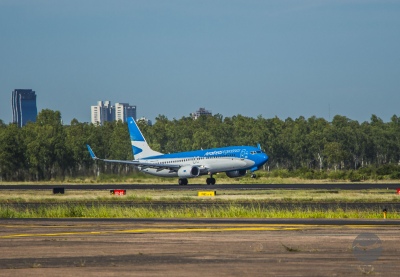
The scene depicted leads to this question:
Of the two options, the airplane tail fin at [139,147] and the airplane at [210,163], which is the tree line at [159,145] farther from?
the airplane at [210,163]

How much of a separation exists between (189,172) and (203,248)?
6643 centimetres

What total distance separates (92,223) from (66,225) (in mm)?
1305

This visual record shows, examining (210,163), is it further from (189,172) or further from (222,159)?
(189,172)

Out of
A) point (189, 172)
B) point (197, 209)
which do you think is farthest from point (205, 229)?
point (189, 172)

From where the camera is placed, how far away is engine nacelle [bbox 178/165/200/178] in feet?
303

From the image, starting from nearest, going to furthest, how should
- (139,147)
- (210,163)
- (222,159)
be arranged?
(222,159), (210,163), (139,147)

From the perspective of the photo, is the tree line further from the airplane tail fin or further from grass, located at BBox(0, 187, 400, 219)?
grass, located at BBox(0, 187, 400, 219)

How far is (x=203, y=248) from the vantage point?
85.8 feet

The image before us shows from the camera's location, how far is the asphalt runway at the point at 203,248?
69.8ft

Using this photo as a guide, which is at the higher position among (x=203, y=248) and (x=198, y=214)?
(x=198, y=214)

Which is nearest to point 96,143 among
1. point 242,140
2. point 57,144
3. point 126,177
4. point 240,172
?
point 57,144

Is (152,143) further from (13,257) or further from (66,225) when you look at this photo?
(13,257)

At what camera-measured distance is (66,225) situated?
122ft

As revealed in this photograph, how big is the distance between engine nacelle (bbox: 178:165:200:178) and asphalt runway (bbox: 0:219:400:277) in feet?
179
